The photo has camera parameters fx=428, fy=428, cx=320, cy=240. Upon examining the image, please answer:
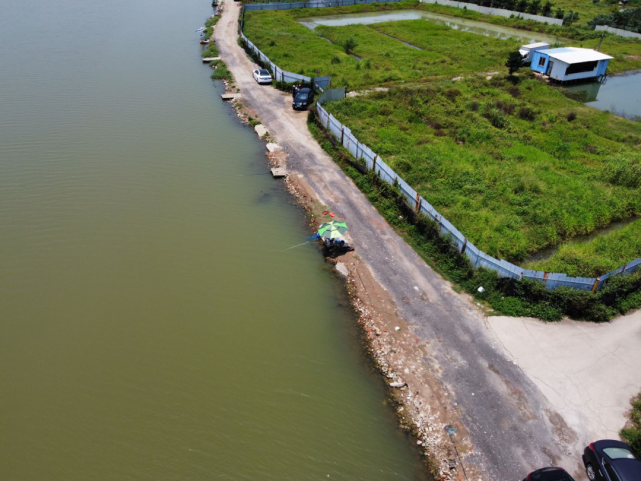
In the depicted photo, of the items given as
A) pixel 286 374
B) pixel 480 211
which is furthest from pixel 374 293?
pixel 480 211

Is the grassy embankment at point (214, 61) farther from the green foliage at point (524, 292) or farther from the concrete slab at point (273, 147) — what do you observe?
the green foliage at point (524, 292)

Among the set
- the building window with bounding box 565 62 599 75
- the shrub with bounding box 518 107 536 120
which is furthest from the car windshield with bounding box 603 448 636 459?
the building window with bounding box 565 62 599 75

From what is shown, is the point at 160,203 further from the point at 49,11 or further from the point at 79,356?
the point at 49,11

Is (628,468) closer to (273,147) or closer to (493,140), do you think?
(493,140)

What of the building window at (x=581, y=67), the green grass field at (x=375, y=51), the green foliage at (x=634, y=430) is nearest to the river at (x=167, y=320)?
the green foliage at (x=634, y=430)

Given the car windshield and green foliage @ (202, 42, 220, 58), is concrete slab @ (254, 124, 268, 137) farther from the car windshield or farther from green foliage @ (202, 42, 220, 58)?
the car windshield
